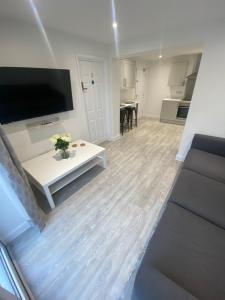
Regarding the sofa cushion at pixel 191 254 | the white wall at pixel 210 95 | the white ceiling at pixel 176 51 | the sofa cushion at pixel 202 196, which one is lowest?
the sofa cushion at pixel 191 254

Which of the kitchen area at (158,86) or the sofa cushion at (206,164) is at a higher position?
the kitchen area at (158,86)

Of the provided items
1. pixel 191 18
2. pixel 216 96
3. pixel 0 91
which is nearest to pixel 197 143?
pixel 216 96

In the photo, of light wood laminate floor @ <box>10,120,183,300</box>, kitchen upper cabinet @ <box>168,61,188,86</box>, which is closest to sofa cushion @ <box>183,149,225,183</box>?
light wood laminate floor @ <box>10,120,183,300</box>

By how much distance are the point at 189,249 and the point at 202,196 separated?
0.60 meters

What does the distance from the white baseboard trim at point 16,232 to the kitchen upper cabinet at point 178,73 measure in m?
5.58

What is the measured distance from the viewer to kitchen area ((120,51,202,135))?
4.36m

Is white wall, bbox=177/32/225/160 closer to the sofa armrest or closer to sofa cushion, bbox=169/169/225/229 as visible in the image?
the sofa armrest

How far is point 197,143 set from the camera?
2281 millimetres

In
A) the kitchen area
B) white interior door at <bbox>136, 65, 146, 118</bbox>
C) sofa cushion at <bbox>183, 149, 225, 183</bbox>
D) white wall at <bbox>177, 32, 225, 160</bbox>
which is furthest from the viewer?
white interior door at <bbox>136, 65, 146, 118</bbox>

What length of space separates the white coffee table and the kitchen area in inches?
81.2

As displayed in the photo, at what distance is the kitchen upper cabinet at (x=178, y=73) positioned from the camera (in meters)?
4.50

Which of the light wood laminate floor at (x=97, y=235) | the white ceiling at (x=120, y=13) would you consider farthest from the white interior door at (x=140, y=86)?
the light wood laminate floor at (x=97, y=235)

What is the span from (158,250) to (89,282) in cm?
72

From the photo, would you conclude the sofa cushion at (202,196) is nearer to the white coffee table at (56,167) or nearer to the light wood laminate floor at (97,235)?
the light wood laminate floor at (97,235)
